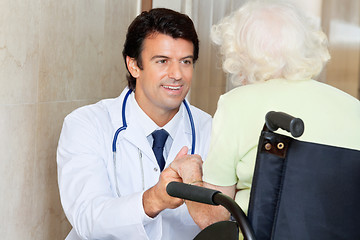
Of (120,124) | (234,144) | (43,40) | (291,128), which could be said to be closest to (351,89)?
(120,124)

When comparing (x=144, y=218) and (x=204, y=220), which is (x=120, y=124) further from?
(x=204, y=220)

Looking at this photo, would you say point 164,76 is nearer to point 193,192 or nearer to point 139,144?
point 139,144

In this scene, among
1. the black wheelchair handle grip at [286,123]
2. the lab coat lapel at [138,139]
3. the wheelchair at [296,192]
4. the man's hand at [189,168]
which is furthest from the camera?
the lab coat lapel at [138,139]

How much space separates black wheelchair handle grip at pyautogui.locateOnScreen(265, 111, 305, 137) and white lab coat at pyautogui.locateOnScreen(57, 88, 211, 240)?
0.64 meters

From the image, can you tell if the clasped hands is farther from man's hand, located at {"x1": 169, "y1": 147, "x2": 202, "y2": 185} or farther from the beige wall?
the beige wall

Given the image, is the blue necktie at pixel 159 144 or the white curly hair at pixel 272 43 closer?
the white curly hair at pixel 272 43

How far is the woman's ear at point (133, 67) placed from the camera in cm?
190

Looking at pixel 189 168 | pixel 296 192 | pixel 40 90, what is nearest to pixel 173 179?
pixel 189 168

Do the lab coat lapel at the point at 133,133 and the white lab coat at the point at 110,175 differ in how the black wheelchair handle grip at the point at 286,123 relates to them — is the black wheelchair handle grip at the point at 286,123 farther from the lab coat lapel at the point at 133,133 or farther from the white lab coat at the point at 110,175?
the lab coat lapel at the point at 133,133

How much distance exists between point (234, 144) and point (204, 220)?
9.4 inches

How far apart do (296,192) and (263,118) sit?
0.22 metres

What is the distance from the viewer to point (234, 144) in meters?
1.06

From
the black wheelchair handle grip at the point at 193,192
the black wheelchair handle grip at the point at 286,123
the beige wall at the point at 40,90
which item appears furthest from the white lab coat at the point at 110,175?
the black wheelchair handle grip at the point at 286,123

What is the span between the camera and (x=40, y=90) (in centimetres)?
173
